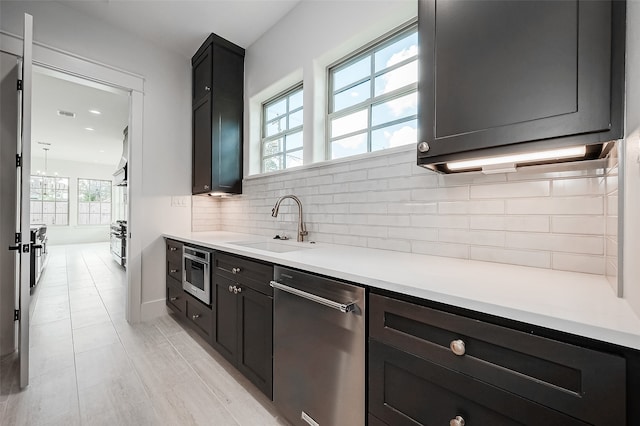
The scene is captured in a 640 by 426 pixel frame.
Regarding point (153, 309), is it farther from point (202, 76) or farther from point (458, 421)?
point (458, 421)

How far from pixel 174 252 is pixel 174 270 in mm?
186

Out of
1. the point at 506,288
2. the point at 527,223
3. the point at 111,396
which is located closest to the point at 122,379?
the point at 111,396

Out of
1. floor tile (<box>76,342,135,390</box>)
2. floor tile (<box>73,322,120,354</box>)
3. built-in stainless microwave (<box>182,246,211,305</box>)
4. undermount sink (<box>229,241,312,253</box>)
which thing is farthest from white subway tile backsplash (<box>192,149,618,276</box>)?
floor tile (<box>73,322,120,354</box>)

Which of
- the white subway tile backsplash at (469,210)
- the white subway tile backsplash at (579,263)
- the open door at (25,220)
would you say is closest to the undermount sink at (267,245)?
the white subway tile backsplash at (469,210)

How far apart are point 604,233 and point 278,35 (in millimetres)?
2877

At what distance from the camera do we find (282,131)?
2.86 metres

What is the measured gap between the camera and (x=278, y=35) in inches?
104

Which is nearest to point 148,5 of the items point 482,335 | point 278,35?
point 278,35

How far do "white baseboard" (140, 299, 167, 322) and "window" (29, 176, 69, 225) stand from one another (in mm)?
9342

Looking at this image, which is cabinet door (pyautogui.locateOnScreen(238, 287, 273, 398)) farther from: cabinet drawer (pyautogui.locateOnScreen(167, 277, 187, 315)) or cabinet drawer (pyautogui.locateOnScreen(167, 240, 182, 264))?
cabinet drawer (pyautogui.locateOnScreen(167, 240, 182, 264))

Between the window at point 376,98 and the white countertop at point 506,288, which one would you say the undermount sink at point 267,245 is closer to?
the white countertop at point 506,288

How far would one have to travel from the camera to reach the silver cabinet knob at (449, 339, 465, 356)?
0.77m

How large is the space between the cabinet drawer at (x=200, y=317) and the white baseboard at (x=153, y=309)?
2.48 ft

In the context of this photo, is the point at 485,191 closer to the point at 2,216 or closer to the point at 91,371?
the point at 91,371
